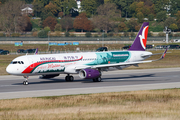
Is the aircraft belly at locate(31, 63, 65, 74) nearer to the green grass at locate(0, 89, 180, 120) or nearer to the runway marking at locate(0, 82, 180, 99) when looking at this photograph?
the runway marking at locate(0, 82, 180, 99)

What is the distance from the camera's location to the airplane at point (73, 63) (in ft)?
135

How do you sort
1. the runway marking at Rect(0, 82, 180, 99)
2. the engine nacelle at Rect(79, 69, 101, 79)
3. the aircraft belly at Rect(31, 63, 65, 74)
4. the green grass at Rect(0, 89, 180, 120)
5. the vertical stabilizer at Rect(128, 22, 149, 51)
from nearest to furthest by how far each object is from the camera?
the green grass at Rect(0, 89, 180, 120) → the runway marking at Rect(0, 82, 180, 99) → the aircraft belly at Rect(31, 63, 65, 74) → the engine nacelle at Rect(79, 69, 101, 79) → the vertical stabilizer at Rect(128, 22, 149, 51)

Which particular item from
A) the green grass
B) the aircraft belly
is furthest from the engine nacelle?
the green grass

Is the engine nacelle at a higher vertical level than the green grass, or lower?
higher

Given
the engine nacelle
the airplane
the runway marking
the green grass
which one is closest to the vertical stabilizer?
the airplane

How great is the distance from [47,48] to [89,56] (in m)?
103

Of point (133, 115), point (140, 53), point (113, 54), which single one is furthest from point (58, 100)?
point (140, 53)

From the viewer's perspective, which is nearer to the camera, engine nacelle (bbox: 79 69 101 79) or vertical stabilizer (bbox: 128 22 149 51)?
engine nacelle (bbox: 79 69 101 79)

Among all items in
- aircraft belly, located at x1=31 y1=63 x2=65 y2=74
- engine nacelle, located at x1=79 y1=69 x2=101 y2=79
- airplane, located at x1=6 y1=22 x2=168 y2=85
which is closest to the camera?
airplane, located at x1=6 y1=22 x2=168 y2=85

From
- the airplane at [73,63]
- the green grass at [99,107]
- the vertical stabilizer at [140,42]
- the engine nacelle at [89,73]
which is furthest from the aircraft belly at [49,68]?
the vertical stabilizer at [140,42]

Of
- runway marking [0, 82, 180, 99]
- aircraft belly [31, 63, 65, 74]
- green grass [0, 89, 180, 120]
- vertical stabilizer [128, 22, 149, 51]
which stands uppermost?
vertical stabilizer [128, 22, 149, 51]

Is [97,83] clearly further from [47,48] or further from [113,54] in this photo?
[47,48]

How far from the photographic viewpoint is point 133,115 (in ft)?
73.4

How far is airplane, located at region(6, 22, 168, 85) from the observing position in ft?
135
